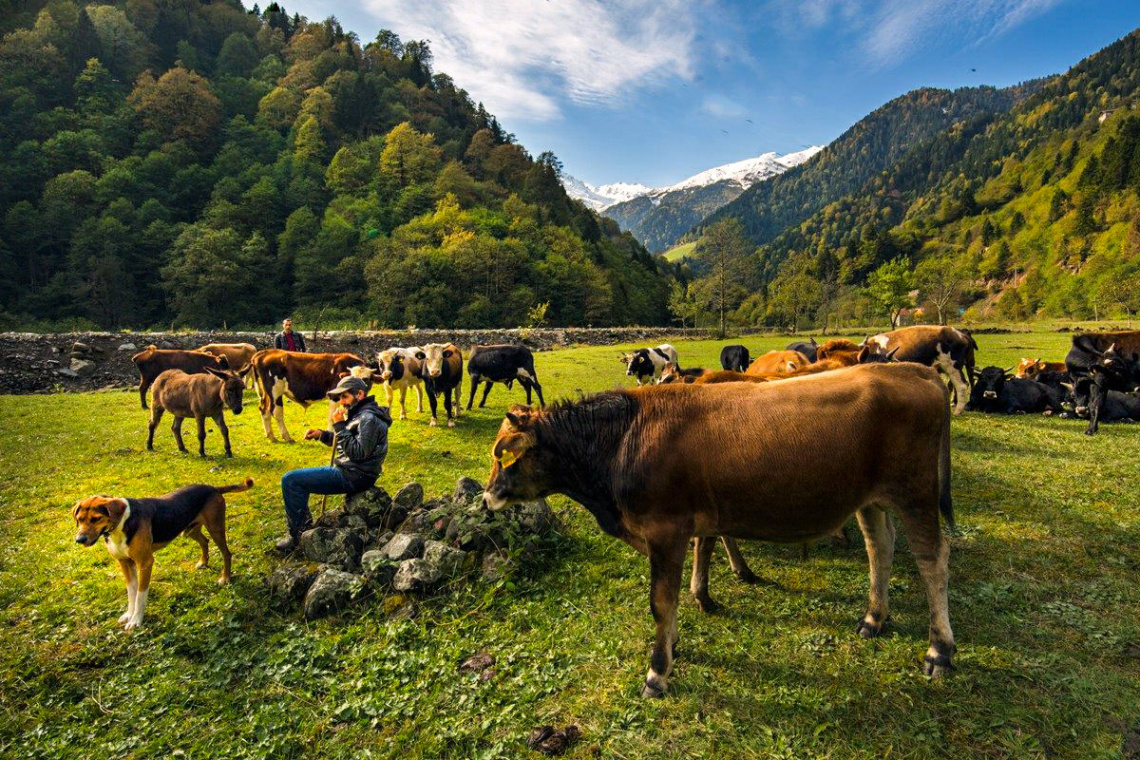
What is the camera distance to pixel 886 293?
60.1 metres

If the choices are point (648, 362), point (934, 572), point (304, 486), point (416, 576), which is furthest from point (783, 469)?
point (648, 362)

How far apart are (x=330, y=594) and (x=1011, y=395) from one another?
17.4m

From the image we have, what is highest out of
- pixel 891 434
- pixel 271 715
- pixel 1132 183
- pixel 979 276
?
pixel 1132 183

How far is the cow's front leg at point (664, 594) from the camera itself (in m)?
3.99

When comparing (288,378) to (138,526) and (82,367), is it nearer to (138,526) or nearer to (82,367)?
(138,526)

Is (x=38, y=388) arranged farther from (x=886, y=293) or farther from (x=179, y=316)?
(x=886, y=293)

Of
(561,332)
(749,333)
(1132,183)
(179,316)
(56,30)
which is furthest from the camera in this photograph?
(1132,183)

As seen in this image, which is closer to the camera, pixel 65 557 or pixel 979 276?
pixel 65 557

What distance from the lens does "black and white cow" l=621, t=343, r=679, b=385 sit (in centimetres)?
1661

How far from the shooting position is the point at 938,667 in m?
3.99

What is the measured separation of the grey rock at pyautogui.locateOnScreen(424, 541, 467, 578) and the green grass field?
1.05 feet

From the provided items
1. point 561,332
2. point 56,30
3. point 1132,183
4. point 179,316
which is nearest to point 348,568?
point 561,332

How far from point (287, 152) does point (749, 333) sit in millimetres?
77070

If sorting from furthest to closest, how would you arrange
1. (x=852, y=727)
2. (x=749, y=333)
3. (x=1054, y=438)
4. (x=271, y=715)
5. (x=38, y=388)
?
(x=749, y=333) → (x=38, y=388) → (x=1054, y=438) → (x=271, y=715) → (x=852, y=727)
